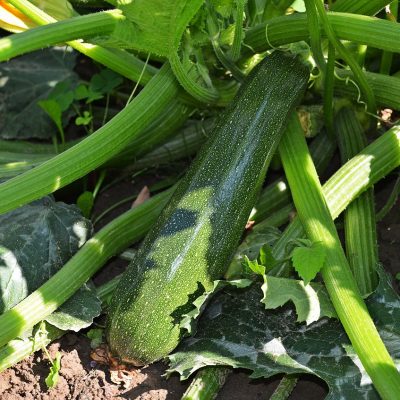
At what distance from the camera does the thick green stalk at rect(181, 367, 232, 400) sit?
2350 mm

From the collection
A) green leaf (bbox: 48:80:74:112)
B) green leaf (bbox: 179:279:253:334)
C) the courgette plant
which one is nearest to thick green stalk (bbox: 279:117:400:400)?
the courgette plant

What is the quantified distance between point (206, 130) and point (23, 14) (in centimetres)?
77

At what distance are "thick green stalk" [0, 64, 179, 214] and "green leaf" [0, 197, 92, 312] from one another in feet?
0.82

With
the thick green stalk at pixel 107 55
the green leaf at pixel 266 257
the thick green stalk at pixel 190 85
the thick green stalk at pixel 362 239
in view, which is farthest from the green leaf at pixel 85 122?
the thick green stalk at pixel 362 239

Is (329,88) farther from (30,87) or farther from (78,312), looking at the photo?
(30,87)

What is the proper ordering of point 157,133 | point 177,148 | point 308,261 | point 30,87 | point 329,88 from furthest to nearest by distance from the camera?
point 30,87, point 177,148, point 157,133, point 329,88, point 308,261

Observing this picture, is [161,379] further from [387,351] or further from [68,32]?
[68,32]

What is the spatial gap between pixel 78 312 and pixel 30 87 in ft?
3.89

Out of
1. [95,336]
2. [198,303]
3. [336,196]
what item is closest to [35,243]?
[95,336]

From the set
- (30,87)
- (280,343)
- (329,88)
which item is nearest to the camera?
(280,343)

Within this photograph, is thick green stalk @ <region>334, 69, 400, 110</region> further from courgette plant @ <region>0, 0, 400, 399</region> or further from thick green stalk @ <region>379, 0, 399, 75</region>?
thick green stalk @ <region>379, 0, 399, 75</region>

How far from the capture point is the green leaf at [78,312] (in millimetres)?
2414

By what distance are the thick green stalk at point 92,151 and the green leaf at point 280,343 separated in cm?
56

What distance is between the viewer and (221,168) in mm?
2486
